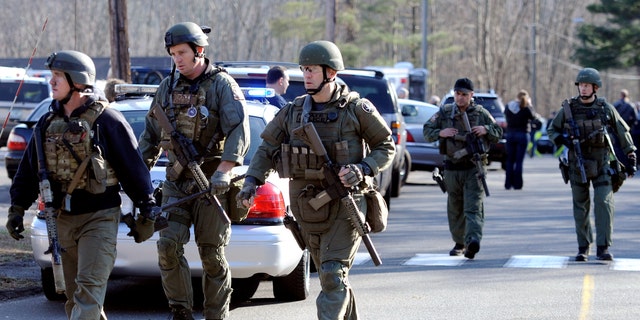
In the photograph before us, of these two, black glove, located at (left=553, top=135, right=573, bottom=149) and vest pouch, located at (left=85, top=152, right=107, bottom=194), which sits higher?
vest pouch, located at (left=85, top=152, right=107, bottom=194)

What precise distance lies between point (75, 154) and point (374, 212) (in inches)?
71.9

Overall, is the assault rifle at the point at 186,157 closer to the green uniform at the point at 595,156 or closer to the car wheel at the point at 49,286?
the car wheel at the point at 49,286


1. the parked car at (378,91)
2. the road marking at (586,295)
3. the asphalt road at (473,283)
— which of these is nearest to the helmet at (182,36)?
the asphalt road at (473,283)

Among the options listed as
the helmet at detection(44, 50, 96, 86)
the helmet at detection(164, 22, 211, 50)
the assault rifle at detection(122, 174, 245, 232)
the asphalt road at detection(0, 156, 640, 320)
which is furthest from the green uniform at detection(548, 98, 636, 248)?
the helmet at detection(44, 50, 96, 86)

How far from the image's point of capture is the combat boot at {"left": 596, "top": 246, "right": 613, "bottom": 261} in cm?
1148

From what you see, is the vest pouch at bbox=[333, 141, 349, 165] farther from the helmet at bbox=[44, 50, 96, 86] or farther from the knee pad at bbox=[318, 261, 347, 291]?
the helmet at bbox=[44, 50, 96, 86]

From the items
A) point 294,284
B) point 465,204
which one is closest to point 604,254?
point 465,204

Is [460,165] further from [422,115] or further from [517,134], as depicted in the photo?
[422,115]

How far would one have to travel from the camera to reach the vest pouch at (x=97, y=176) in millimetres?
6293

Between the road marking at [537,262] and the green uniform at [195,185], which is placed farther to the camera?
the road marking at [537,262]

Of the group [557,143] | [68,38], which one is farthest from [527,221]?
[68,38]

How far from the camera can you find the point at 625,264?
11.3m

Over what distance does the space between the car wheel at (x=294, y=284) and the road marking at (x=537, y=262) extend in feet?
9.33

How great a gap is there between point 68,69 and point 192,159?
1.21 m
